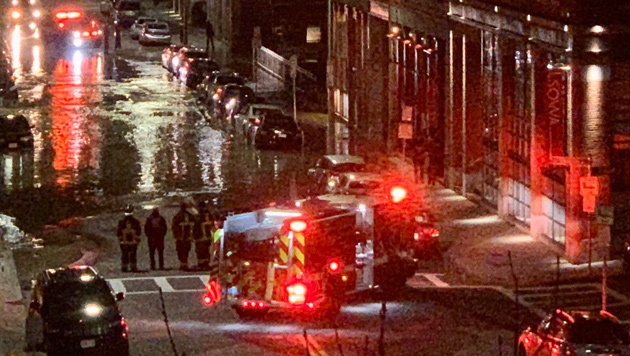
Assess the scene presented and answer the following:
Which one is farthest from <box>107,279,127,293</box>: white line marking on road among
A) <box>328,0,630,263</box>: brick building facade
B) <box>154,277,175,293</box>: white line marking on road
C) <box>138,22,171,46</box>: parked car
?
<box>138,22,171,46</box>: parked car

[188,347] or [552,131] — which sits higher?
[552,131]

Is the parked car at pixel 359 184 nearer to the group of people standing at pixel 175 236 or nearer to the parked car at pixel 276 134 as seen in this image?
the group of people standing at pixel 175 236

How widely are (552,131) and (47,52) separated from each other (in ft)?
171

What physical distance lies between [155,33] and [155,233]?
51.5 m

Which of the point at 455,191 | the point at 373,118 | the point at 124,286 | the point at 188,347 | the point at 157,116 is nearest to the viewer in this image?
the point at 188,347

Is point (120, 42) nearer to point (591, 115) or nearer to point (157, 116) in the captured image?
point (157, 116)

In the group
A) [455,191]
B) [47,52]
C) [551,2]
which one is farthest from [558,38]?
[47,52]

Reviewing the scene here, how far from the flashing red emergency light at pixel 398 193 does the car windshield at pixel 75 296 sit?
770 centimetres

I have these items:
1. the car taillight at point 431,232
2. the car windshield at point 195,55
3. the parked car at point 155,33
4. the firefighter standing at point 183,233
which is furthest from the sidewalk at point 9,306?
the parked car at point 155,33

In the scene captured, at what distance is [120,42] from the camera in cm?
8469

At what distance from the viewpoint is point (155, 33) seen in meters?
82.3

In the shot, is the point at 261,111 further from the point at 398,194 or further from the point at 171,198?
the point at 398,194

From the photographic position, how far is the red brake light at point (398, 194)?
97.1 ft

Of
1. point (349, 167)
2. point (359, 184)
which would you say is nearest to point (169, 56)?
point (349, 167)
